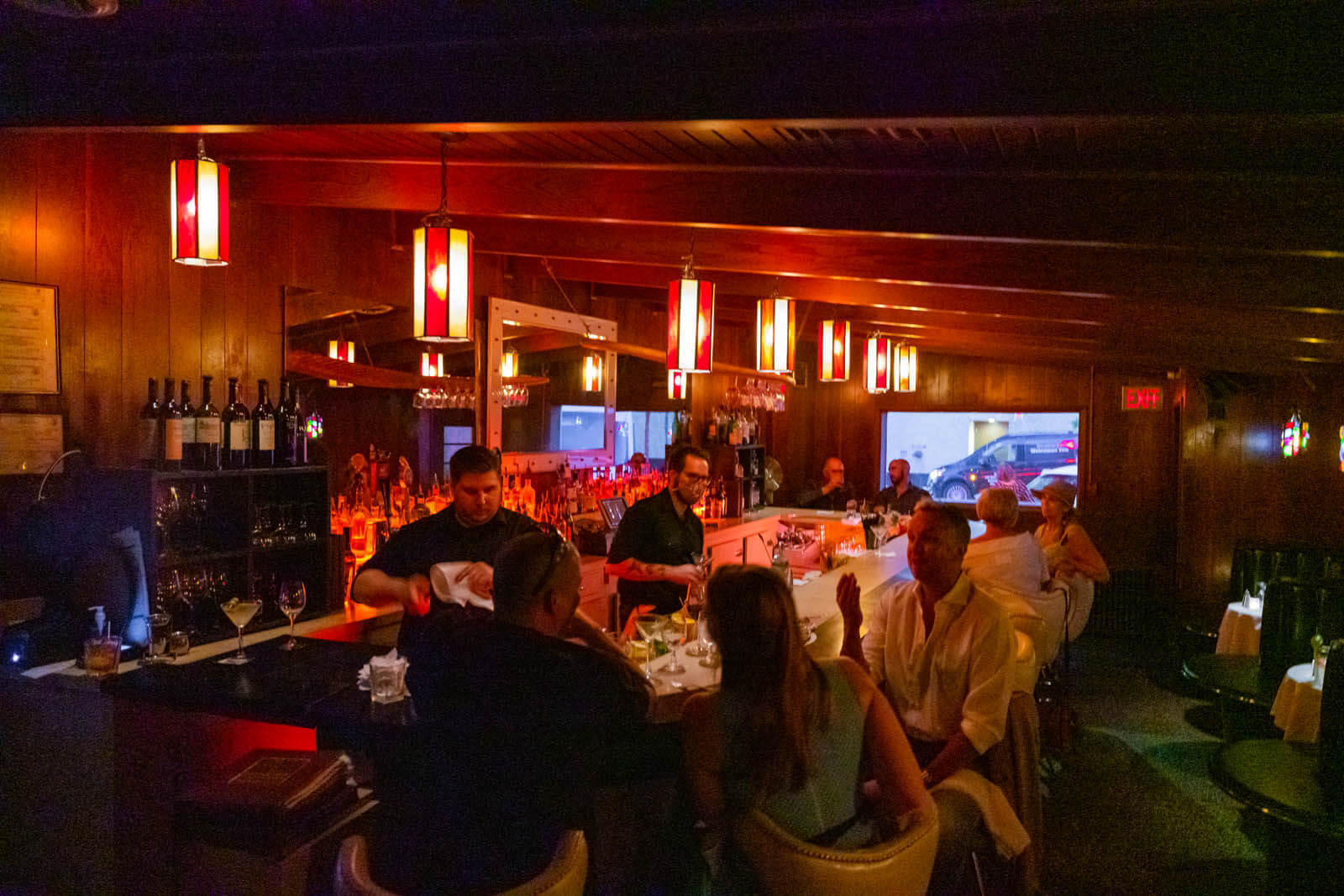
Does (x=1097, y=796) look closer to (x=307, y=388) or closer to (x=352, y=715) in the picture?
(x=352, y=715)

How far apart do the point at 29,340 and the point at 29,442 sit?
0.44 m

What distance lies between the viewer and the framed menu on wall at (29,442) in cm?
364

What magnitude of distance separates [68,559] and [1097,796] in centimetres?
542

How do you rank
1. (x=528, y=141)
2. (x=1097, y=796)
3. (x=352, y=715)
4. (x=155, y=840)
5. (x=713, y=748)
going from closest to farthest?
1. (x=713, y=748)
2. (x=352, y=715)
3. (x=155, y=840)
4. (x=528, y=141)
5. (x=1097, y=796)

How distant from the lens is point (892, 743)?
2.14 m

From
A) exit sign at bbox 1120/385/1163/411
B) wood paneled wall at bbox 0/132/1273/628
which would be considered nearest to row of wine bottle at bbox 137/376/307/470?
wood paneled wall at bbox 0/132/1273/628

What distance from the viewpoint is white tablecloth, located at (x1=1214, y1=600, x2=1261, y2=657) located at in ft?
19.7

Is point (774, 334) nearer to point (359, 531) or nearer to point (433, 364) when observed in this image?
point (433, 364)

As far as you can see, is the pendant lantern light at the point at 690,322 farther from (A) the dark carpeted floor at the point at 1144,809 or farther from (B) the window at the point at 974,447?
(B) the window at the point at 974,447

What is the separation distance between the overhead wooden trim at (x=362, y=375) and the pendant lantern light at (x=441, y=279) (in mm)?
1546

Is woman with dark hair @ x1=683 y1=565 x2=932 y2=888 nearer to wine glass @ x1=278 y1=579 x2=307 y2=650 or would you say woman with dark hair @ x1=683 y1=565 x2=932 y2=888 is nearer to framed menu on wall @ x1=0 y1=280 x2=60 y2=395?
wine glass @ x1=278 y1=579 x2=307 y2=650

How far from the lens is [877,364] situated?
27.4 ft

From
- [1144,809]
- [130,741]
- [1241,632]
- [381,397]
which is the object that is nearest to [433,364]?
[381,397]

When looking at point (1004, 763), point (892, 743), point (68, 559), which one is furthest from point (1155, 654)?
point (68, 559)
